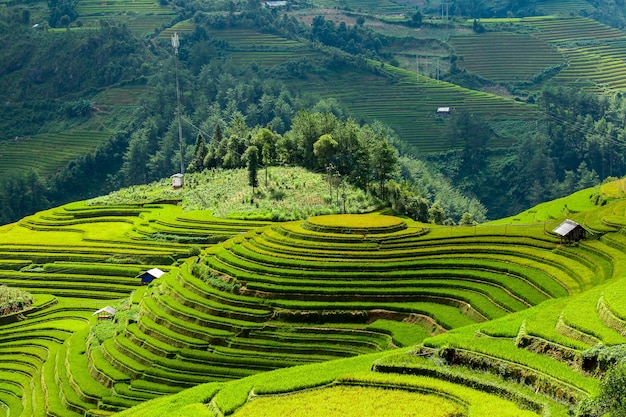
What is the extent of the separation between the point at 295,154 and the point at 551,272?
158ft

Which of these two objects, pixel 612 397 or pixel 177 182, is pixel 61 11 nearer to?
pixel 177 182

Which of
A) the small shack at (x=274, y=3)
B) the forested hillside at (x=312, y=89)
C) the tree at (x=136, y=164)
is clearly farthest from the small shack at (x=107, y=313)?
the small shack at (x=274, y=3)

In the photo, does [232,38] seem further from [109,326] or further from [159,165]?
[109,326]

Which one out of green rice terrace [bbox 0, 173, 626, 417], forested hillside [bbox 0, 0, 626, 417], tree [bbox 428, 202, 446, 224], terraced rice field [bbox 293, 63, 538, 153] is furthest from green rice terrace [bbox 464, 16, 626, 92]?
green rice terrace [bbox 0, 173, 626, 417]

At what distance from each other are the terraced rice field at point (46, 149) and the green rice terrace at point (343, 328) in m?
63.6

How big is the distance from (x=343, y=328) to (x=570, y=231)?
11975mm

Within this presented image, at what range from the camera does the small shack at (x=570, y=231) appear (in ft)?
141

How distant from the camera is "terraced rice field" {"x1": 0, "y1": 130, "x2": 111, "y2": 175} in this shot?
122188mm

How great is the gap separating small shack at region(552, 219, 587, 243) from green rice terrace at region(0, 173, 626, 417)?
1.43 feet

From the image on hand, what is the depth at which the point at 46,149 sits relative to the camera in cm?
12625

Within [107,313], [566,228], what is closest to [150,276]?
[107,313]

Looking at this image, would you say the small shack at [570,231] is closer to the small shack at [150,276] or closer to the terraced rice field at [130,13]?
the small shack at [150,276]

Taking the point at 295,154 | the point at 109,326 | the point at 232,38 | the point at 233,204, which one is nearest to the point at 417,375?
the point at 109,326

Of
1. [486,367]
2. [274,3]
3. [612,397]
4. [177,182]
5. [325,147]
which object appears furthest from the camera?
[274,3]
